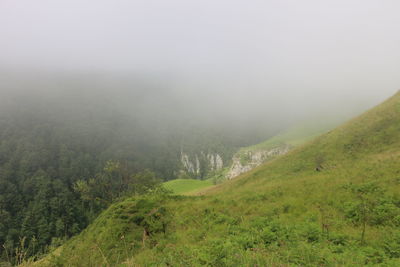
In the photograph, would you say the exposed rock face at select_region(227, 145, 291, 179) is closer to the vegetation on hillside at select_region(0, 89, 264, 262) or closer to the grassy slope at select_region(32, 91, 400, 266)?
the vegetation on hillside at select_region(0, 89, 264, 262)

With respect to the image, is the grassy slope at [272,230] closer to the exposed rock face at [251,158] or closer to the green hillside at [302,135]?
the exposed rock face at [251,158]

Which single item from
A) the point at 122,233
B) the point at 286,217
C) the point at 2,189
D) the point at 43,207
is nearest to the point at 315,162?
the point at 286,217

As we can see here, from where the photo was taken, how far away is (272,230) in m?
Answer: 8.57

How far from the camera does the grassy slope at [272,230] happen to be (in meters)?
5.86

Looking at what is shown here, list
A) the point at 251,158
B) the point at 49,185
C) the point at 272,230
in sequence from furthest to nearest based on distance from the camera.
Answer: the point at 251,158 → the point at 49,185 → the point at 272,230

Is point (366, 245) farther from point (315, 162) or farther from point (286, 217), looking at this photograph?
point (315, 162)

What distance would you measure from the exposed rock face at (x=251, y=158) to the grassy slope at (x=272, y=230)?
347ft

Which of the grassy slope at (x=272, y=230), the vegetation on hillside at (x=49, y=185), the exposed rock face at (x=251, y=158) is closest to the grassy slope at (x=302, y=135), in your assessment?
the exposed rock face at (x=251, y=158)

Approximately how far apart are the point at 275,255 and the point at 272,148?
156 m

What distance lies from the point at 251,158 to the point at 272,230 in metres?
135

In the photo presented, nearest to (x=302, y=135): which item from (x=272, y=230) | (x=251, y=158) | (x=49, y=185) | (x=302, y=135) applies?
(x=302, y=135)

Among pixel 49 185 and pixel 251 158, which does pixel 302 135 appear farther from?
pixel 49 185

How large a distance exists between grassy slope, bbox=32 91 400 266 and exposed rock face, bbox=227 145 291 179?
105742mm

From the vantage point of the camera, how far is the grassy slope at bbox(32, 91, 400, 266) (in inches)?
231
